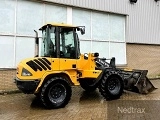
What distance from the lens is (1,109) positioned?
800 centimetres

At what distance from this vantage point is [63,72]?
8.27 m

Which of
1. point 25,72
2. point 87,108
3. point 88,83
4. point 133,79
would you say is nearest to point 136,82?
point 133,79

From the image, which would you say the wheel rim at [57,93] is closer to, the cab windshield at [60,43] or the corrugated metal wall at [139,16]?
the cab windshield at [60,43]

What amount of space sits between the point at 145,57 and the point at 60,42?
1005 centimetres

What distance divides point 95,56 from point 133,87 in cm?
219

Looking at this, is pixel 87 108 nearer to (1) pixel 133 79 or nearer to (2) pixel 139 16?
(1) pixel 133 79

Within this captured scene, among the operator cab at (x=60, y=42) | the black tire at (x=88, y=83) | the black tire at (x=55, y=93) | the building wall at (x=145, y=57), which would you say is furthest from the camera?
the building wall at (x=145, y=57)

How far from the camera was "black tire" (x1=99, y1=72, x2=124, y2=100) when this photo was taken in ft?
30.0

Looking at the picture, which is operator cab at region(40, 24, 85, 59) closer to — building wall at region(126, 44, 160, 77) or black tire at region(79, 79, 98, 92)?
black tire at region(79, 79, 98, 92)

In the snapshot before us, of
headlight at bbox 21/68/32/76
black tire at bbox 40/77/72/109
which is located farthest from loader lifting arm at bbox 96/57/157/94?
headlight at bbox 21/68/32/76

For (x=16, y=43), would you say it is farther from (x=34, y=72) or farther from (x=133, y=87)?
(x=133, y=87)

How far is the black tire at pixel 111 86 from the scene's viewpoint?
9.13 metres

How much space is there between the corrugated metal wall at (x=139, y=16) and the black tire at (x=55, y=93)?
7.05 meters

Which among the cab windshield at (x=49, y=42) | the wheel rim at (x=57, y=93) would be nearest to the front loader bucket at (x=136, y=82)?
the wheel rim at (x=57, y=93)
